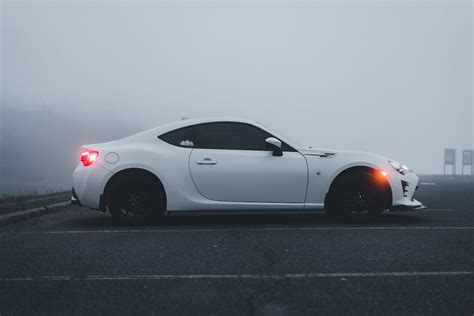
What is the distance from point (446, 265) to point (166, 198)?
11.6ft

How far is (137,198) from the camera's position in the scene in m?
6.41

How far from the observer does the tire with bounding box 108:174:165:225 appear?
251 inches

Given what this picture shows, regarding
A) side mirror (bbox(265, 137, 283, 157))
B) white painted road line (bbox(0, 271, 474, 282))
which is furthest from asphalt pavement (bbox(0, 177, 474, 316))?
side mirror (bbox(265, 137, 283, 157))

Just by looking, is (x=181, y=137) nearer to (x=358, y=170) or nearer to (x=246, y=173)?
(x=246, y=173)

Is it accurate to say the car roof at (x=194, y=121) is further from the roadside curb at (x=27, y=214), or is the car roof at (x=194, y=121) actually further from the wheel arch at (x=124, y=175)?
the roadside curb at (x=27, y=214)

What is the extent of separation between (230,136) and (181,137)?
0.66m

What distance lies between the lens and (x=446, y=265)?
402 cm

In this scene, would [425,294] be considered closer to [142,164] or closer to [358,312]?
[358,312]

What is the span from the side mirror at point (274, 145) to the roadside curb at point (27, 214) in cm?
373

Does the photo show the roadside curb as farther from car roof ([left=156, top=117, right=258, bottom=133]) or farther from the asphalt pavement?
car roof ([left=156, top=117, right=258, bottom=133])

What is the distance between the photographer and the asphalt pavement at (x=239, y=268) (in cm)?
300

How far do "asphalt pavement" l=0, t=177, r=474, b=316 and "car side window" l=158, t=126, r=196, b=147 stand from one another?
1098 millimetres

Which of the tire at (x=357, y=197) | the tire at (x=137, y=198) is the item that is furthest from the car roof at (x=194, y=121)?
the tire at (x=357, y=197)

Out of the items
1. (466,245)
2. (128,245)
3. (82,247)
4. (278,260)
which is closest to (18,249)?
(82,247)
